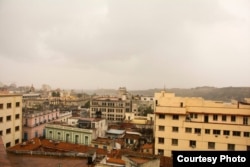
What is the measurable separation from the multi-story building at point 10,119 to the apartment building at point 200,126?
36.7ft

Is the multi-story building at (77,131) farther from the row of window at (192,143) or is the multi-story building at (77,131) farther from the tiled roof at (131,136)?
the row of window at (192,143)

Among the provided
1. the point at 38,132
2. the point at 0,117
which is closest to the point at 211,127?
the point at 0,117

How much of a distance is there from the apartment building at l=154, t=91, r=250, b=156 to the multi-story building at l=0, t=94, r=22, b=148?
36.7ft

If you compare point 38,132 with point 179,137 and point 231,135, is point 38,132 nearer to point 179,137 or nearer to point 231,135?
point 179,137

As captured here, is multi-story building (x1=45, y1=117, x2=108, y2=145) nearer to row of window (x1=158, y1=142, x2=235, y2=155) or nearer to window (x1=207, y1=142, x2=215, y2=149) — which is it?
row of window (x1=158, y1=142, x2=235, y2=155)

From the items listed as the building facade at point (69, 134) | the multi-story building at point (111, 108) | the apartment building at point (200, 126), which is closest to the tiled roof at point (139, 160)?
the apartment building at point (200, 126)

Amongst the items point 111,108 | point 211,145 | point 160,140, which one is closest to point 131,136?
point 160,140

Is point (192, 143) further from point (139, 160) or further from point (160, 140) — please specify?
point (139, 160)

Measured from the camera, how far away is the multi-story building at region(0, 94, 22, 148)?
1827cm

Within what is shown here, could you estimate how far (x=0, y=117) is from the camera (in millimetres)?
18062

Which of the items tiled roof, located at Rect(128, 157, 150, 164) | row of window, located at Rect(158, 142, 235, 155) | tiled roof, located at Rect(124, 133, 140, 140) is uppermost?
tiled roof, located at Rect(128, 157, 150, 164)

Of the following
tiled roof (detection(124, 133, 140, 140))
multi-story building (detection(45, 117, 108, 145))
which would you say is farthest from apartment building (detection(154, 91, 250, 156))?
multi-story building (detection(45, 117, 108, 145))

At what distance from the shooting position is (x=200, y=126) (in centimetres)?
1656

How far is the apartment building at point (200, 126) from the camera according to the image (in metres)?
16.0
